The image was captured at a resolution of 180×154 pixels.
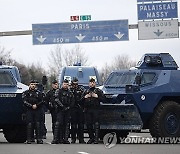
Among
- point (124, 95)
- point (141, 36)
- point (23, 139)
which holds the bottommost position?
point (23, 139)

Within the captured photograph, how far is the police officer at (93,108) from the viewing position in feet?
60.0

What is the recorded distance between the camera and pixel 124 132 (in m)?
20.3

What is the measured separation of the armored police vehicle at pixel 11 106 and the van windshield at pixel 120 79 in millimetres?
2706

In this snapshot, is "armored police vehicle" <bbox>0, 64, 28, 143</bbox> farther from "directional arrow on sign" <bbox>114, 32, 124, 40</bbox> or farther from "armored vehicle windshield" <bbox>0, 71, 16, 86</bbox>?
"directional arrow on sign" <bbox>114, 32, 124, 40</bbox>

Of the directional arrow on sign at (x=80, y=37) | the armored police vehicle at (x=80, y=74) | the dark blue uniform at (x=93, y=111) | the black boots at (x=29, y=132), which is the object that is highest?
the directional arrow on sign at (x=80, y=37)

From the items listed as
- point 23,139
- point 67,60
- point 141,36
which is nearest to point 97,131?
point 23,139

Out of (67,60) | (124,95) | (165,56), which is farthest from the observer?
(67,60)

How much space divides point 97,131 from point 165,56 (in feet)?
11.6

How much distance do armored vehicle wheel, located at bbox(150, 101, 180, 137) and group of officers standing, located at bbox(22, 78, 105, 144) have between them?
1645mm

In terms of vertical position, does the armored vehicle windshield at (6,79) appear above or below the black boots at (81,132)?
above

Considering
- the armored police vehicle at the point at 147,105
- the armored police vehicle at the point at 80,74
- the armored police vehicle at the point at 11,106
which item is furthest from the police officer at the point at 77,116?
the armored police vehicle at the point at 80,74

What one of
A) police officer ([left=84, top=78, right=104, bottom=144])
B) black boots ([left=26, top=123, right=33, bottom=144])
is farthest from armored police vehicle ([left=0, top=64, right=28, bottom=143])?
police officer ([left=84, top=78, right=104, bottom=144])

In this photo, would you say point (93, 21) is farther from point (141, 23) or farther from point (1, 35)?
point (1, 35)

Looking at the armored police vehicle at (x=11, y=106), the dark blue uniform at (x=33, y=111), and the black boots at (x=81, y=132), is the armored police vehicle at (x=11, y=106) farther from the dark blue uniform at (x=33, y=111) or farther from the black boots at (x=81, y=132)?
the black boots at (x=81, y=132)
